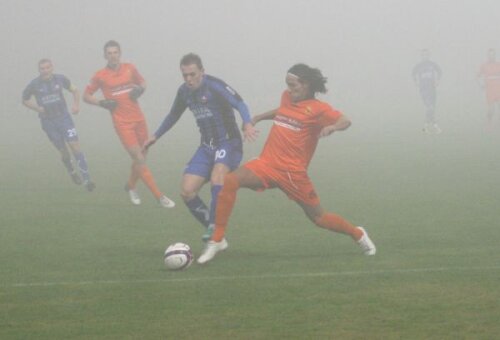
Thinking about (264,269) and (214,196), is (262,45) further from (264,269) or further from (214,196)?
(264,269)

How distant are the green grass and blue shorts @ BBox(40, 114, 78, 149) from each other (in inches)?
33.6

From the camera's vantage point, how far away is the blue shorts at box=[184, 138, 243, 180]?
39.5ft

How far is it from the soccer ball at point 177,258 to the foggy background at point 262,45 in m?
32.8

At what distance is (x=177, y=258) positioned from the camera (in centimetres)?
1059

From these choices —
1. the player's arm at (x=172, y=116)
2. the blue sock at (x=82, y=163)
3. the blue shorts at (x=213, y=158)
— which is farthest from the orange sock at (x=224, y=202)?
the blue sock at (x=82, y=163)

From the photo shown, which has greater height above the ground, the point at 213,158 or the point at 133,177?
the point at 213,158

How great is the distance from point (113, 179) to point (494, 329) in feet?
47.5

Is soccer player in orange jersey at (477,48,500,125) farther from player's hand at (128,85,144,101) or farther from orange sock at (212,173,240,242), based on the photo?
orange sock at (212,173,240,242)

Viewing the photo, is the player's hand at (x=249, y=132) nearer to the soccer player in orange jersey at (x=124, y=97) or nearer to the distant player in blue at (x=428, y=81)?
the soccer player in orange jersey at (x=124, y=97)

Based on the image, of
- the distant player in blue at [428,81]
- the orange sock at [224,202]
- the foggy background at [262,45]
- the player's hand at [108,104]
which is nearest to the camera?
the orange sock at [224,202]

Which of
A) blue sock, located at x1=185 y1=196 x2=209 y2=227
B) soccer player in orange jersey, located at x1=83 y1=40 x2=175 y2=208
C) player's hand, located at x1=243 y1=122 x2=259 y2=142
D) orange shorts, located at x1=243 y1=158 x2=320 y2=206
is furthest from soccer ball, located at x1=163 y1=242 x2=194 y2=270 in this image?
soccer player in orange jersey, located at x1=83 y1=40 x2=175 y2=208

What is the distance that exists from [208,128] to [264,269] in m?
1.99

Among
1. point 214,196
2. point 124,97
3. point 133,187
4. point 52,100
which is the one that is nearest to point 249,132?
point 214,196

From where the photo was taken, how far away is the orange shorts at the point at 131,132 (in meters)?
17.0
